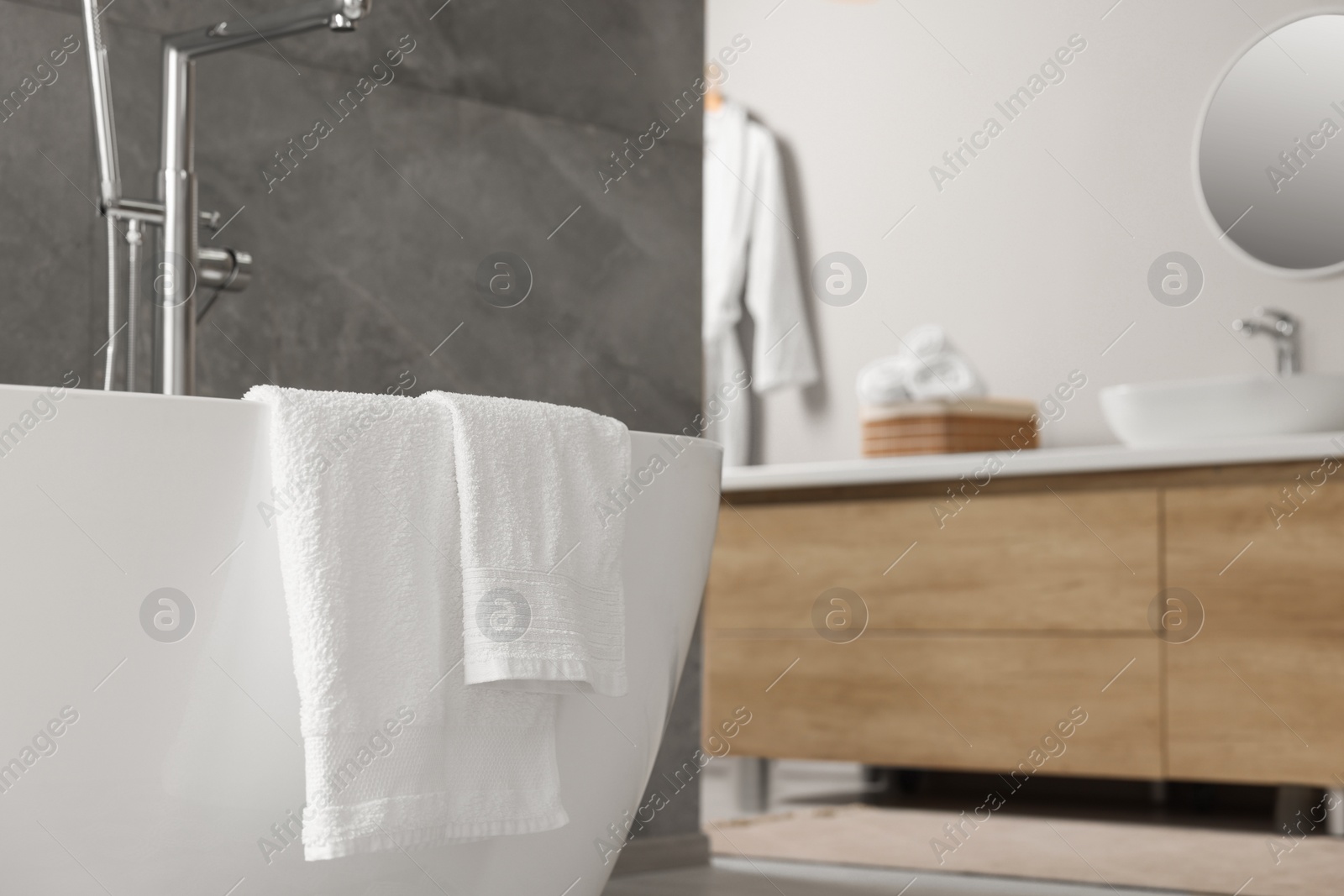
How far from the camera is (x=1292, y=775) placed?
266cm

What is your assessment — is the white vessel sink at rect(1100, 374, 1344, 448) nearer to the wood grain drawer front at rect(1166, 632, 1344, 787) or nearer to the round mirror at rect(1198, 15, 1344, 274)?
the wood grain drawer front at rect(1166, 632, 1344, 787)

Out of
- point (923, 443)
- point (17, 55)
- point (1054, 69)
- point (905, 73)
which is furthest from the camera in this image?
point (905, 73)

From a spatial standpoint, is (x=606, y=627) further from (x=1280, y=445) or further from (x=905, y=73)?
(x=905, y=73)

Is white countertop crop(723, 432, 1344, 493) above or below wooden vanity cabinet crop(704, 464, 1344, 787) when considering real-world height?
above

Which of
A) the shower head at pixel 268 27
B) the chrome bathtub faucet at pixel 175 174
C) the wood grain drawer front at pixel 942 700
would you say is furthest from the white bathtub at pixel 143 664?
the wood grain drawer front at pixel 942 700

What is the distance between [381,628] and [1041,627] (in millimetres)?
1804

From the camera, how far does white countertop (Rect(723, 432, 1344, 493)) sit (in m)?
2.71

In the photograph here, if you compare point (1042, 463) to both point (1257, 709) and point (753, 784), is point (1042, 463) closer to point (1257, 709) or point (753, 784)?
point (1257, 709)

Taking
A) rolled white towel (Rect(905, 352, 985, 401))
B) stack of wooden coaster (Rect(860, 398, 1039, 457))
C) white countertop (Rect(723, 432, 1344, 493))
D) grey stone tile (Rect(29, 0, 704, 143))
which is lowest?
white countertop (Rect(723, 432, 1344, 493))

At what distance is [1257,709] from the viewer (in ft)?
8.87

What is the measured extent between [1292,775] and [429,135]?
175cm

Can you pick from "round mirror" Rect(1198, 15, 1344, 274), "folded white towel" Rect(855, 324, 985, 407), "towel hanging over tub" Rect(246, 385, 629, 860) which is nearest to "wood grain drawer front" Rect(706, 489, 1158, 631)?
"folded white towel" Rect(855, 324, 985, 407)

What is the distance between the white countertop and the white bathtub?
1728 millimetres

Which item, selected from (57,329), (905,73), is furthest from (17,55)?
(905,73)
